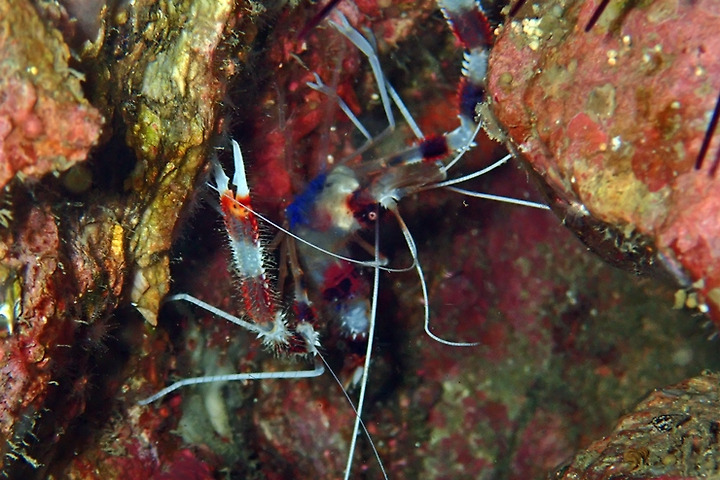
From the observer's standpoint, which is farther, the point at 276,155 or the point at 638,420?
the point at 276,155

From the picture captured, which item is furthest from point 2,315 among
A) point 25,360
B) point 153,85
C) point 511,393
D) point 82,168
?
point 511,393

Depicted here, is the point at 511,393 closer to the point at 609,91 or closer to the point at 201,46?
the point at 609,91

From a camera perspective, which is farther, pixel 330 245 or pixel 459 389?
pixel 459 389

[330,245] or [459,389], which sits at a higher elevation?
[330,245]

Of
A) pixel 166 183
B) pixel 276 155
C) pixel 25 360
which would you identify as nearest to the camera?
pixel 25 360

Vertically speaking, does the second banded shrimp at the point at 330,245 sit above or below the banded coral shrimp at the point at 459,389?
above

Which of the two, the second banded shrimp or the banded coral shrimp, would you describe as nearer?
the second banded shrimp

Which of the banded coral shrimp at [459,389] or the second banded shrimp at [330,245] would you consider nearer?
the second banded shrimp at [330,245]

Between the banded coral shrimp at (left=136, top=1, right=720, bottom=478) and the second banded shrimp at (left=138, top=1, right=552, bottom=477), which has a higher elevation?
the second banded shrimp at (left=138, top=1, right=552, bottom=477)
